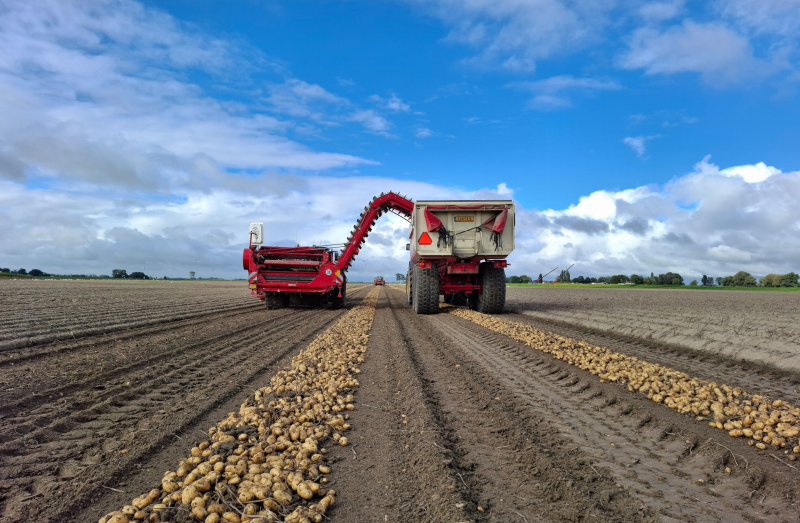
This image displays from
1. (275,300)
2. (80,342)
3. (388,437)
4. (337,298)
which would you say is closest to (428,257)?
(337,298)

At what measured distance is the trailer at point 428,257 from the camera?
12.7 meters

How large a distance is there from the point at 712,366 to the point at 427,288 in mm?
7818

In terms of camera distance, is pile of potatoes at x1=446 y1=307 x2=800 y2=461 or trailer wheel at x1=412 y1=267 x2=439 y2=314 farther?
trailer wheel at x1=412 y1=267 x2=439 y2=314

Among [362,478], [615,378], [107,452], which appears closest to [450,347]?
[615,378]

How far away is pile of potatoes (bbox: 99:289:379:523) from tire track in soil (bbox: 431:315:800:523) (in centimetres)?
197

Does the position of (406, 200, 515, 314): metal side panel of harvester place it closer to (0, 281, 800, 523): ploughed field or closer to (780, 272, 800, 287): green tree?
(0, 281, 800, 523): ploughed field

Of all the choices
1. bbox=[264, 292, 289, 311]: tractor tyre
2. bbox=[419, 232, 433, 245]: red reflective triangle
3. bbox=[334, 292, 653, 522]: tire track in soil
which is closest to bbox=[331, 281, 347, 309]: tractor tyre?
bbox=[264, 292, 289, 311]: tractor tyre

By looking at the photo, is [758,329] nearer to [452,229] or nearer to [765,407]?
[765,407]

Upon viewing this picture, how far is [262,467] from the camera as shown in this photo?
9.11ft

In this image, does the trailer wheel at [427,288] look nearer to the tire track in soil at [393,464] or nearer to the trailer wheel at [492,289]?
the trailer wheel at [492,289]

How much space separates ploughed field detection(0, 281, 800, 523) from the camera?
7.89 feet

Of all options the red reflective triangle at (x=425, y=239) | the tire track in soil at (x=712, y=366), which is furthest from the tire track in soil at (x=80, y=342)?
the tire track in soil at (x=712, y=366)

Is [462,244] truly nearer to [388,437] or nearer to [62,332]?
[388,437]

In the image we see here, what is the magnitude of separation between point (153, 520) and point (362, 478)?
3.95 feet
